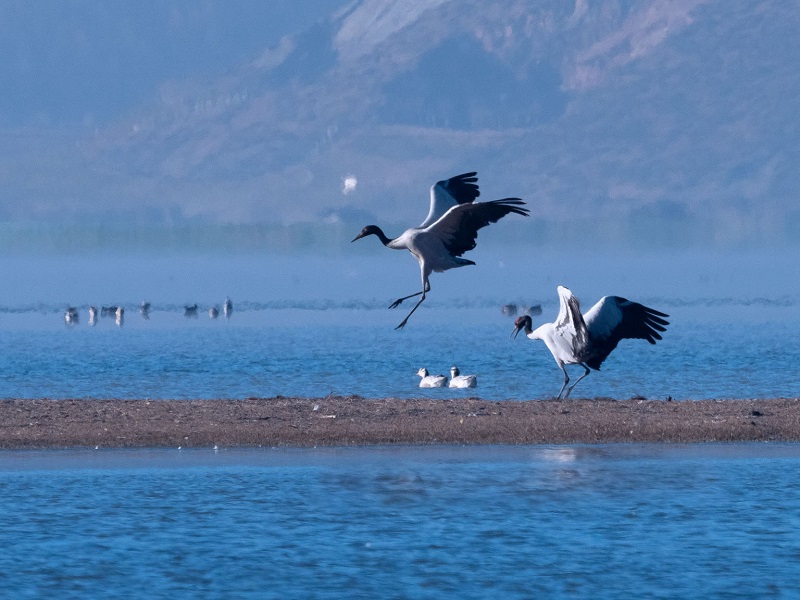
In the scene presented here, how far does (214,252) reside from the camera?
12119cm

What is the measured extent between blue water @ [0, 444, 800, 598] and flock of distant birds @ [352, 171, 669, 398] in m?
2.57

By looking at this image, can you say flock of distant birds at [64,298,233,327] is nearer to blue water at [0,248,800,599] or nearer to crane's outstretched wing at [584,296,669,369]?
blue water at [0,248,800,599]

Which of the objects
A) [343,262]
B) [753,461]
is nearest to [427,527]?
[753,461]

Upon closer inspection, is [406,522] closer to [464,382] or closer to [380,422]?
[380,422]

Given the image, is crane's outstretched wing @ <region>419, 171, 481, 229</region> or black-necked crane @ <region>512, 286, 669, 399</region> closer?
black-necked crane @ <region>512, 286, 669, 399</region>

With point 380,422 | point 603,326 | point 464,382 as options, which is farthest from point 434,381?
point 380,422

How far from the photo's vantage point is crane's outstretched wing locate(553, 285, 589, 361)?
18.5 meters

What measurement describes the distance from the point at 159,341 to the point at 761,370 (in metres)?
13.0

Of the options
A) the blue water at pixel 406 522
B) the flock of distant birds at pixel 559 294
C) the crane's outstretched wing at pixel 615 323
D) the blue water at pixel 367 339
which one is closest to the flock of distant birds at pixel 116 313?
the blue water at pixel 367 339

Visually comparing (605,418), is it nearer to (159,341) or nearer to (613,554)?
(613,554)

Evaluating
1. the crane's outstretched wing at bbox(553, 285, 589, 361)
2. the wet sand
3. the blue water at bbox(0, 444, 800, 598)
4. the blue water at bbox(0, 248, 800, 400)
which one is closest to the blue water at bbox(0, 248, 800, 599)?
the blue water at bbox(0, 444, 800, 598)

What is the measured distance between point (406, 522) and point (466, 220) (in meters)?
6.05

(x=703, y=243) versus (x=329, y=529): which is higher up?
(x=703, y=243)

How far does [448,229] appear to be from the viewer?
18797mm
